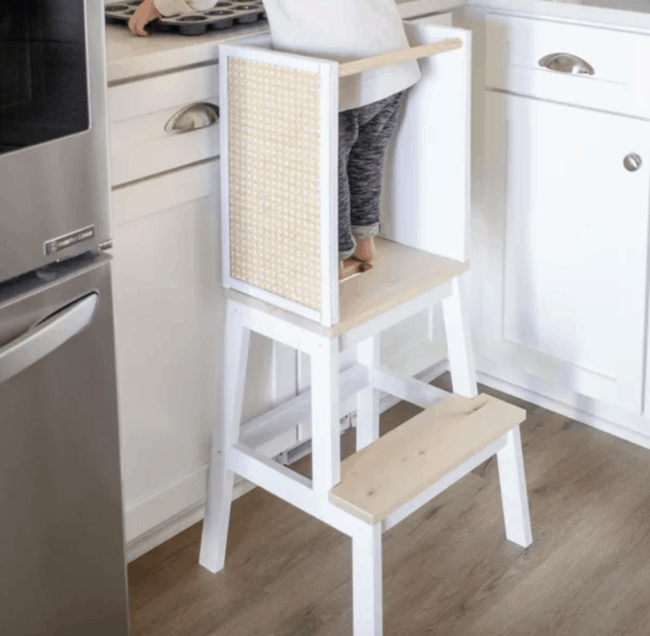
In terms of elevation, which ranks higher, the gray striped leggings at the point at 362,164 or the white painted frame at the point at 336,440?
the gray striped leggings at the point at 362,164

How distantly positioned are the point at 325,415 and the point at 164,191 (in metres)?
0.40

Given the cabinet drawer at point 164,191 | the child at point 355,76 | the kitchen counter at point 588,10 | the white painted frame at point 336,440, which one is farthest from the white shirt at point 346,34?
the kitchen counter at point 588,10

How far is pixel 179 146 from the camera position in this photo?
4.89 ft

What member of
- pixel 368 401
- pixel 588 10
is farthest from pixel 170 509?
pixel 588 10

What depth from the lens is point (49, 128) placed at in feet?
3.55

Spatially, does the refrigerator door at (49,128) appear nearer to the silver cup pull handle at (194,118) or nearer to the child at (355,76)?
the silver cup pull handle at (194,118)

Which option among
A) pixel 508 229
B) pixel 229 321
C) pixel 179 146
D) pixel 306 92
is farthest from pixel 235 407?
pixel 508 229

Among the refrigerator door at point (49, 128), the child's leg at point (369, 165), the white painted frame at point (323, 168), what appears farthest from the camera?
the child's leg at point (369, 165)

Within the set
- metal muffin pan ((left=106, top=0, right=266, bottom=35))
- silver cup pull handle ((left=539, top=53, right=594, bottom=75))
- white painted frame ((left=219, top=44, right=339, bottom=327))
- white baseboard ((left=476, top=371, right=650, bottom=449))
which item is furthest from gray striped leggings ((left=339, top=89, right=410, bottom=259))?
white baseboard ((left=476, top=371, right=650, bottom=449))

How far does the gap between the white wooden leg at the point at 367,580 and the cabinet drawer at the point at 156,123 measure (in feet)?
1.98

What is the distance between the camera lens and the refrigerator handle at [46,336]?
109cm

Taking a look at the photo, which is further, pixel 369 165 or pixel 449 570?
pixel 449 570

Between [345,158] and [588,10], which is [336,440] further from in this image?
[588,10]

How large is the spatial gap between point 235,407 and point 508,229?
738 millimetres
